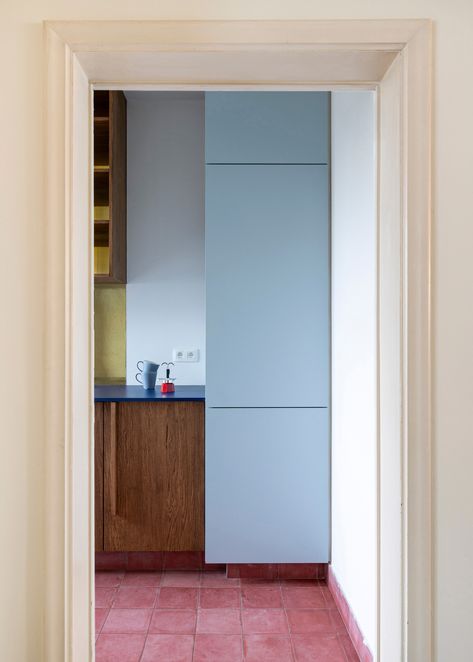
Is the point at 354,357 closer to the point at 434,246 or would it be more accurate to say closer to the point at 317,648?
the point at 434,246

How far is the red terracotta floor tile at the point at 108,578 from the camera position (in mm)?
2627

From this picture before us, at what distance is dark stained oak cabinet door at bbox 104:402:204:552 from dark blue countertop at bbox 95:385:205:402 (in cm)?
4

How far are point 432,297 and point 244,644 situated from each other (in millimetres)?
1612

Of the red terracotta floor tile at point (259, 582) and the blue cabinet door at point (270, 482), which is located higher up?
the blue cabinet door at point (270, 482)

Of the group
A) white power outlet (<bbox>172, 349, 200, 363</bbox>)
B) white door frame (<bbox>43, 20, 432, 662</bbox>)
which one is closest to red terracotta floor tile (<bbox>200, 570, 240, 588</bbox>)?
white power outlet (<bbox>172, 349, 200, 363</bbox>)

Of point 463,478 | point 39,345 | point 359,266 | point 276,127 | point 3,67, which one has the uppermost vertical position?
point 276,127

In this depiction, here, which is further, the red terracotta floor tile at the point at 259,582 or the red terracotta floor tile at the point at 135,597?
the red terracotta floor tile at the point at 259,582

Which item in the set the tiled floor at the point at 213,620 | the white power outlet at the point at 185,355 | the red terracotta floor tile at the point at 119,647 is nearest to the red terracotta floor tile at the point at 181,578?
the tiled floor at the point at 213,620

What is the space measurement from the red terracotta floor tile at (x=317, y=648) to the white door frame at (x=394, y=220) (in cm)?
87

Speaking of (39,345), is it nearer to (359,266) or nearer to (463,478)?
(463,478)

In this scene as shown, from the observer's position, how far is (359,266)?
6.65 ft

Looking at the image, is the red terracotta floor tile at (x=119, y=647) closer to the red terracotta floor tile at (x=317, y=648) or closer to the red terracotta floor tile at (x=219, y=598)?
the red terracotta floor tile at (x=219, y=598)

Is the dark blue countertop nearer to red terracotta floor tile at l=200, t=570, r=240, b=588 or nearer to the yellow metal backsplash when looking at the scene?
the yellow metal backsplash

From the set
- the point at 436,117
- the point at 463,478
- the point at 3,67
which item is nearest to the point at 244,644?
the point at 463,478
